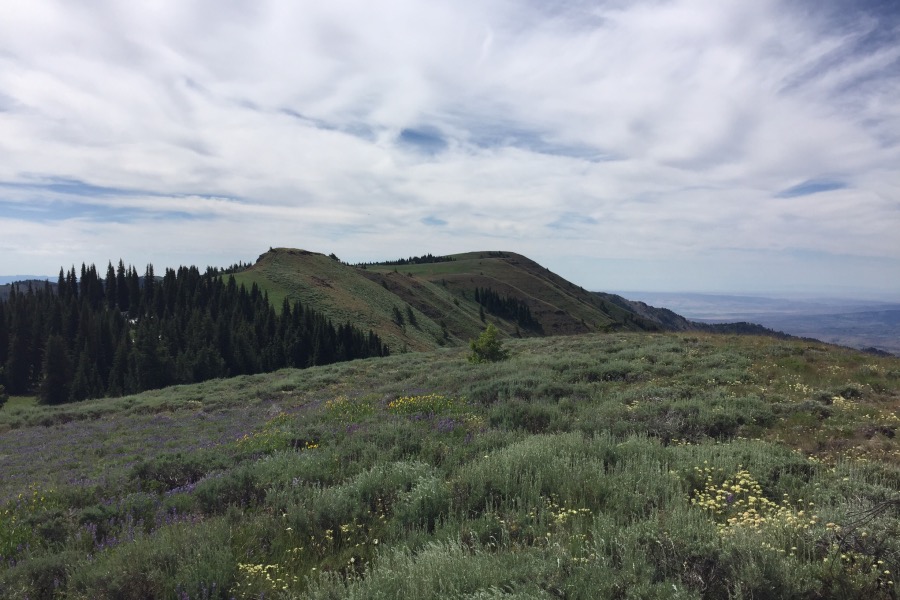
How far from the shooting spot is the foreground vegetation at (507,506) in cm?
368

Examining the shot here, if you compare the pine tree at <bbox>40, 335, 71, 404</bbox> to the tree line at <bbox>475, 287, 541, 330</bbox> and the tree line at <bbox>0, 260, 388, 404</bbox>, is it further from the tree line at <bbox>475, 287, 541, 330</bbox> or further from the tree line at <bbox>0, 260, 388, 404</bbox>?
the tree line at <bbox>475, 287, 541, 330</bbox>

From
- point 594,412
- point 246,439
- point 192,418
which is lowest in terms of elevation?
point 192,418

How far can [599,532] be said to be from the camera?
433 centimetres

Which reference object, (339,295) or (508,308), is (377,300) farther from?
(508,308)

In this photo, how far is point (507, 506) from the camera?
5.43 m

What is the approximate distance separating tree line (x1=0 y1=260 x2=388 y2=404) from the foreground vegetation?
171ft

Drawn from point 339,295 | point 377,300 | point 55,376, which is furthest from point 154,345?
point 377,300

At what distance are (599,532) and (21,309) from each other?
100m

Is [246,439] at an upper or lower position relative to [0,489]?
upper

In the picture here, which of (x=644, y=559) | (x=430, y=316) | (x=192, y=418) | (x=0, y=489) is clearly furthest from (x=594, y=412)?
(x=430, y=316)

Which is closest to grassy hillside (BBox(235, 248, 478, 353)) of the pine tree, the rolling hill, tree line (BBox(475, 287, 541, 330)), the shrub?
the rolling hill

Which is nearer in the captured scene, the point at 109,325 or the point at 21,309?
the point at 109,325

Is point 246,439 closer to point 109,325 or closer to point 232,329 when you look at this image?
point 232,329

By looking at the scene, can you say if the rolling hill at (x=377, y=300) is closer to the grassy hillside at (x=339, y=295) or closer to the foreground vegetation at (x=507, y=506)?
the grassy hillside at (x=339, y=295)
